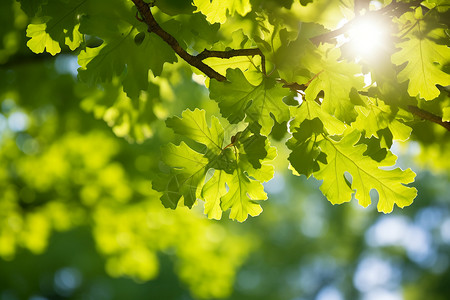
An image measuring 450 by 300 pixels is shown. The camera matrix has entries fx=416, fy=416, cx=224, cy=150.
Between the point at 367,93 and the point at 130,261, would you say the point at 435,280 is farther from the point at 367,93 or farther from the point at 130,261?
the point at 367,93

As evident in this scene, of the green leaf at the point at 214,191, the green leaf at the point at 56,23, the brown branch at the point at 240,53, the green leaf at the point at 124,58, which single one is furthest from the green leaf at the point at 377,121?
the green leaf at the point at 56,23

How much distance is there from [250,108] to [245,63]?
15cm

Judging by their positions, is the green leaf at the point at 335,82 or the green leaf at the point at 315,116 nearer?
the green leaf at the point at 335,82

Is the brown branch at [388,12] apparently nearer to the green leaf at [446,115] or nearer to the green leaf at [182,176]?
the green leaf at [446,115]

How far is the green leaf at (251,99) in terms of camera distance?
965mm

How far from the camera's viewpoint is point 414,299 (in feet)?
35.7

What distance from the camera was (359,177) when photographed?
108 cm

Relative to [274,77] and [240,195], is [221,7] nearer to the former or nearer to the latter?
[274,77]

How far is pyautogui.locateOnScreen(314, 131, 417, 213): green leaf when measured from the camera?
3.48 feet

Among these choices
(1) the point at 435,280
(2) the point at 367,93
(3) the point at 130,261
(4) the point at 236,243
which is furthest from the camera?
(1) the point at 435,280

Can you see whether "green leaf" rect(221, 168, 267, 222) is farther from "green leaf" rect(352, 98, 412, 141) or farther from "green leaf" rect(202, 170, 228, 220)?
"green leaf" rect(352, 98, 412, 141)

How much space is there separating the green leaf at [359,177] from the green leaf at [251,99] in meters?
0.17

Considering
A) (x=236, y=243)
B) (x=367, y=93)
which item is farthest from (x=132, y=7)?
(x=236, y=243)

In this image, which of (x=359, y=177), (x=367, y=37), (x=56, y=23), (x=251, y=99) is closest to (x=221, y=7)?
(x=251, y=99)
